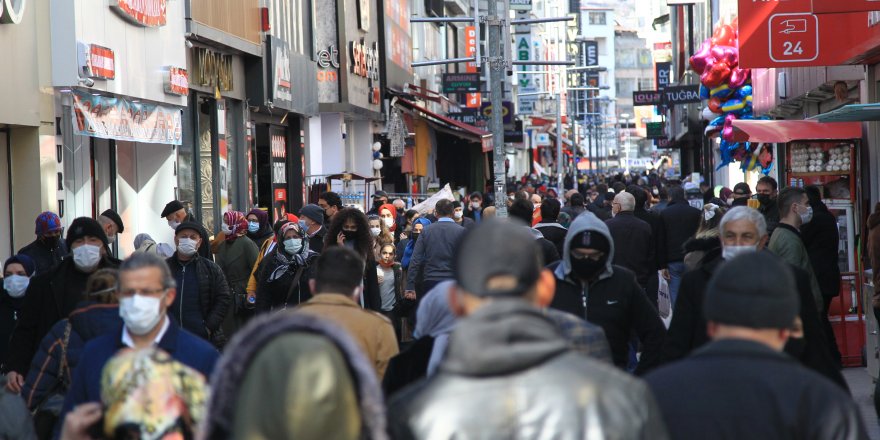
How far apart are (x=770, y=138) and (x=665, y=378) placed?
41.9ft

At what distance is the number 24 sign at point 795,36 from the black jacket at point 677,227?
2.42 meters

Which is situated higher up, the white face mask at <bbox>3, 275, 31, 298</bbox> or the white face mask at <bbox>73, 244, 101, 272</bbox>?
the white face mask at <bbox>73, 244, 101, 272</bbox>

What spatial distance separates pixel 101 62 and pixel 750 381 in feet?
43.0

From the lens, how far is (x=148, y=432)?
4.25m

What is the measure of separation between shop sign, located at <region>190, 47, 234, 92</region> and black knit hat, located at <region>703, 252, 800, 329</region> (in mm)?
17313

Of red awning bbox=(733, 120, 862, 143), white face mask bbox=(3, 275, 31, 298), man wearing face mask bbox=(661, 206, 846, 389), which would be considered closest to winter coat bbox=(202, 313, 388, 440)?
man wearing face mask bbox=(661, 206, 846, 389)

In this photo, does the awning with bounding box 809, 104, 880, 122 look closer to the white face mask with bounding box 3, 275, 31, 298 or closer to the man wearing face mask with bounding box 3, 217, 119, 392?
the man wearing face mask with bounding box 3, 217, 119, 392

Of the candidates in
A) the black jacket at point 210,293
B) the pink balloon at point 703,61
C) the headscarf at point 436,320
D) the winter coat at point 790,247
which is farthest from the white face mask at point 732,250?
the pink balloon at point 703,61

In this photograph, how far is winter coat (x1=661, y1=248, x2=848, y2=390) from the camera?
5.88 meters

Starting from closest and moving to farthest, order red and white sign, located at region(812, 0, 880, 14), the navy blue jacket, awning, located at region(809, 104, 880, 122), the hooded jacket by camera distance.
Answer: the navy blue jacket, the hooded jacket, awning, located at region(809, 104, 880, 122), red and white sign, located at region(812, 0, 880, 14)

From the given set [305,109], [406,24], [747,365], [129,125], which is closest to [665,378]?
[747,365]

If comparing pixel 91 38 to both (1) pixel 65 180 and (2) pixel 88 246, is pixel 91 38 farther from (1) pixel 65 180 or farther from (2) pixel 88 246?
(2) pixel 88 246

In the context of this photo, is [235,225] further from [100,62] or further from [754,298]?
[754,298]

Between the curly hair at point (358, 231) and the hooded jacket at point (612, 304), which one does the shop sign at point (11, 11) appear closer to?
the curly hair at point (358, 231)
